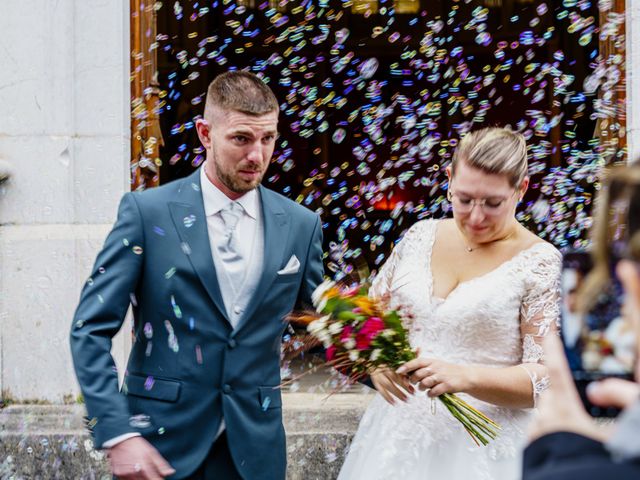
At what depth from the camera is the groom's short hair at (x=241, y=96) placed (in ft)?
10.1

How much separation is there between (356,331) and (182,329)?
0.56 metres

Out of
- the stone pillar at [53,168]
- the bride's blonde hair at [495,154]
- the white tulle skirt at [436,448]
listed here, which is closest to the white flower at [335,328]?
the white tulle skirt at [436,448]

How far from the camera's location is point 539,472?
141 cm

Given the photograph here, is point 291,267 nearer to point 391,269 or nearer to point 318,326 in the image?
point 318,326

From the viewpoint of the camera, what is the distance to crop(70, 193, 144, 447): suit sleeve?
2.81 meters

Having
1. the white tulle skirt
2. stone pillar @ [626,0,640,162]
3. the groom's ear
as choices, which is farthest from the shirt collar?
stone pillar @ [626,0,640,162]

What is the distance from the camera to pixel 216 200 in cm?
312

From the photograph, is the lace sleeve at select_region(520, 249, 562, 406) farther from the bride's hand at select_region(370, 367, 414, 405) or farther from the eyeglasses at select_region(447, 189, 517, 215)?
the bride's hand at select_region(370, 367, 414, 405)

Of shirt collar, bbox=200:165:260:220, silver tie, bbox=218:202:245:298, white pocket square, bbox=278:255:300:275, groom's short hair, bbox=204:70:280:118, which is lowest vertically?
white pocket square, bbox=278:255:300:275

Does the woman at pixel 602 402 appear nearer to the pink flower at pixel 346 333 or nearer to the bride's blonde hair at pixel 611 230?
the bride's blonde hair at pixel 611 230

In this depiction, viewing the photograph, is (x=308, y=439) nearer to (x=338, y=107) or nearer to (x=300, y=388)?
(x=300, y=388)

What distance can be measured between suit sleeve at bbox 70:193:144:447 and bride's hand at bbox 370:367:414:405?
85 centimetres

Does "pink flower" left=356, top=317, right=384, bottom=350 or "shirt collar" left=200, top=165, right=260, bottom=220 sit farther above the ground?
"shirt collar" left=200, top=165, right=260, bottom=220

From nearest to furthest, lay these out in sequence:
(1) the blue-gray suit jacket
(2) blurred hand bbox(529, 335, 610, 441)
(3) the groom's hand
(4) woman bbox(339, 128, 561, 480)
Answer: (2) blurred hand bbox(529, 335, 610, 441) → (3) the groom's hand → (1) the blue-gray suit jacket → (4) woman bbox(339, 128, 561, 480)
